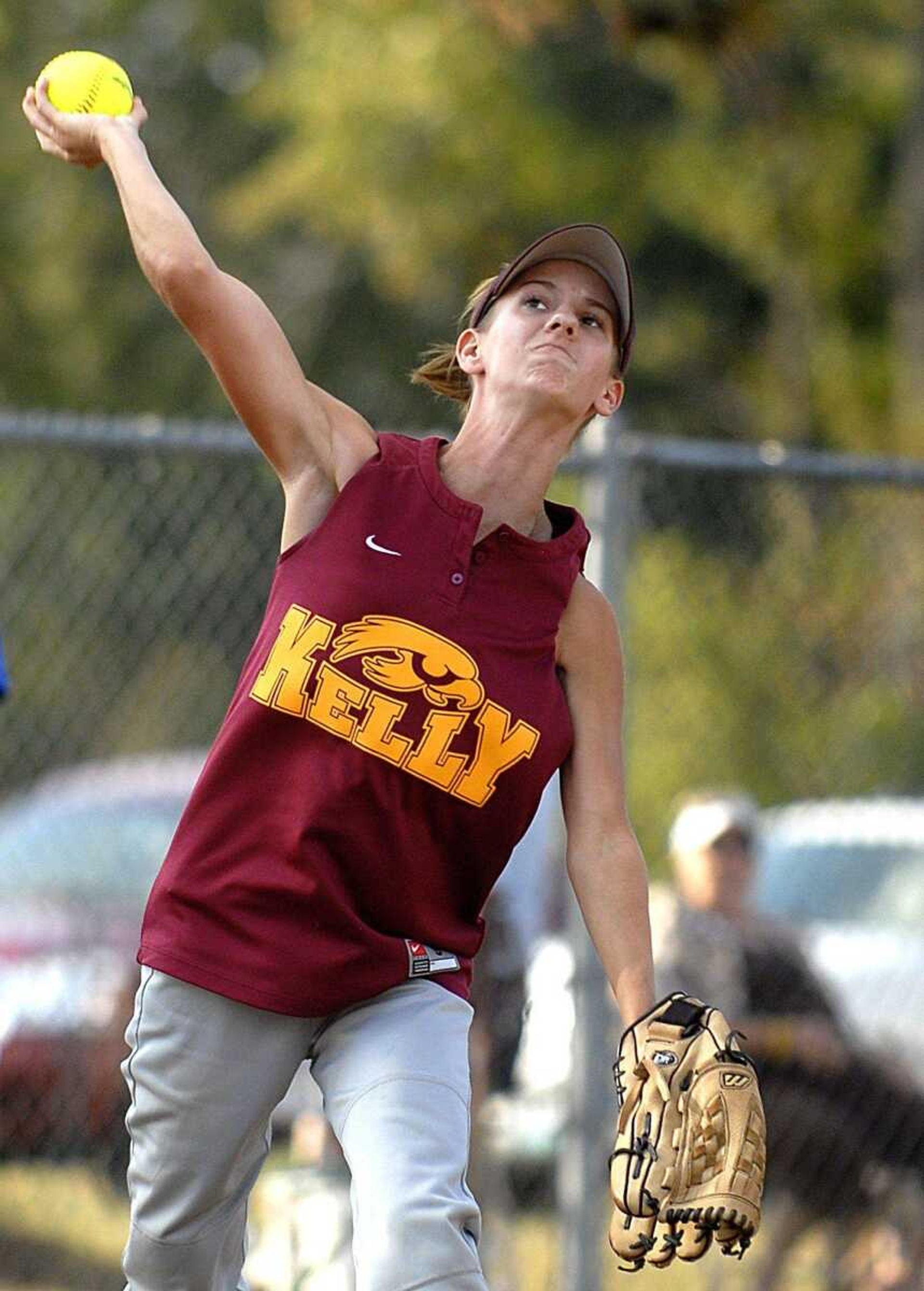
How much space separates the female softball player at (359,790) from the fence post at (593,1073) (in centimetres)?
187

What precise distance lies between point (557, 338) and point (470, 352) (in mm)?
228

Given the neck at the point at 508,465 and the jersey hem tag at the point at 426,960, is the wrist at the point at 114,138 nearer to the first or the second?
the neck at the point at 508,465

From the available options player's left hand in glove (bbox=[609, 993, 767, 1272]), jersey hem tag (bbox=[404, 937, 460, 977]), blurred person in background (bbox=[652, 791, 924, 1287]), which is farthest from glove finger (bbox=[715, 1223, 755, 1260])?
blurred person in background (bbox=[652, 791, 924, 1287])

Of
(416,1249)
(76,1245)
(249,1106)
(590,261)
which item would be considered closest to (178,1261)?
(249,1106)

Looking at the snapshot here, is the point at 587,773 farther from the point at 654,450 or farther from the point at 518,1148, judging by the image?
the point at 518,1148

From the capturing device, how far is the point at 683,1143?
338 centimetres

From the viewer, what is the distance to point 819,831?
29.3 feet

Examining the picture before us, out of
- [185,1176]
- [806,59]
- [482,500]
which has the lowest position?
[185,1176]

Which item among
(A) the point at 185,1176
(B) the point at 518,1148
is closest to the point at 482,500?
(A) the point at 185,1176

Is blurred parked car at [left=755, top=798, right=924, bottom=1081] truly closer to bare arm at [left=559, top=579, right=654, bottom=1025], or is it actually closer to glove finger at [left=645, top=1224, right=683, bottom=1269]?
bare arm at [left=559, top=579, right=654, bottom=1025]

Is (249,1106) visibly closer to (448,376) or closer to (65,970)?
(448,376)

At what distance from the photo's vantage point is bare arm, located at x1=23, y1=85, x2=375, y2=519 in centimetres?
348

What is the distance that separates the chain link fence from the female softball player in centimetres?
182

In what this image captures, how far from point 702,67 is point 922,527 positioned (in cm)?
478
